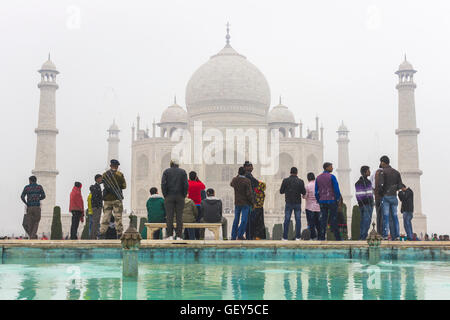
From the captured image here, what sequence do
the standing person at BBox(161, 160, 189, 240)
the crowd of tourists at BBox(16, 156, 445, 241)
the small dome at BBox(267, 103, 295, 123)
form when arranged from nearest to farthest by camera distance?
the standing person at BBox(161, 160, 189, 240), the crowd of tourists at BBox(16, 156, 445, 241), the small dome at BBox(267, 103, 295, 123)

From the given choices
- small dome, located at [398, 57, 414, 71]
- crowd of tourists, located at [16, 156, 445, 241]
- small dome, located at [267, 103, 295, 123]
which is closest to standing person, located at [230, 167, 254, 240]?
crowd of tourists, located at [16, 156, 445, 241]

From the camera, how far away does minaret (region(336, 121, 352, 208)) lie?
42.2 meters

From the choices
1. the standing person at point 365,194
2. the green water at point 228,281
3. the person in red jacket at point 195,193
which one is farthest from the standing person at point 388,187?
the person in red jacket at point 195,193

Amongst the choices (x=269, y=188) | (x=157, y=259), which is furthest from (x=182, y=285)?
(x=269, y=188)

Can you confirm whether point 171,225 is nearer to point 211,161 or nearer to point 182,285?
point 182,285

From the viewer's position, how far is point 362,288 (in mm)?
4672

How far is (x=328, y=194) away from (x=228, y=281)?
4.11 meters

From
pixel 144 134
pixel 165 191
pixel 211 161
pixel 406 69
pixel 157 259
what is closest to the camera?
pixel 157 259

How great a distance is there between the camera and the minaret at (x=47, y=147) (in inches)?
1350

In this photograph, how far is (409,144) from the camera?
3416 centimetres

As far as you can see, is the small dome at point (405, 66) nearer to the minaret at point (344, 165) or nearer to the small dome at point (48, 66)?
the minaret at point (344, 165)

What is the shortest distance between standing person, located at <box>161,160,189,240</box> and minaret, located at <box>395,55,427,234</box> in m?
27.2

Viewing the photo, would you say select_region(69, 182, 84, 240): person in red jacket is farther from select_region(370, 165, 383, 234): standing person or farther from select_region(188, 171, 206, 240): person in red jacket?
select_region(370, 165, 383, 234): standing person
